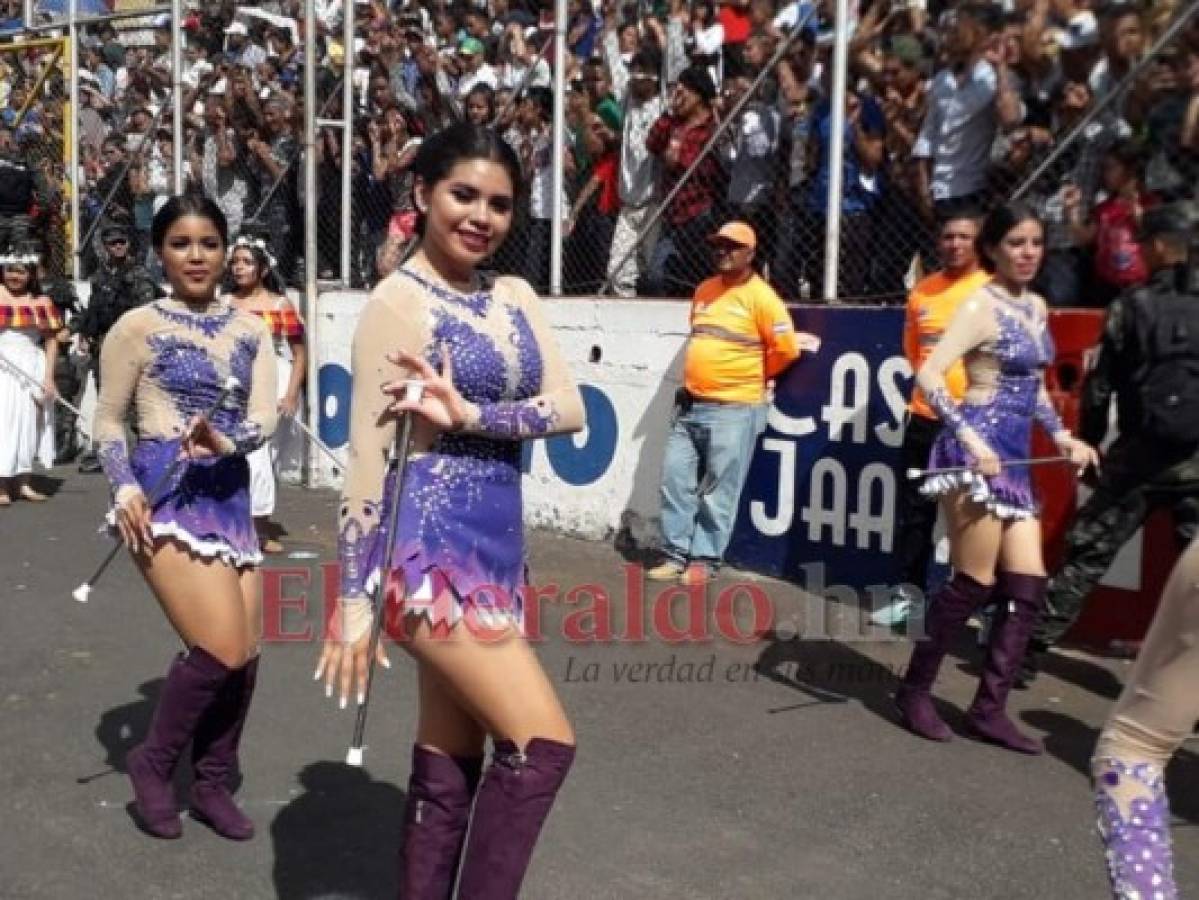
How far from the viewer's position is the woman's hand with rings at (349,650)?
9.91 ft

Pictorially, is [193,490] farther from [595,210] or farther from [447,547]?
[595,210]

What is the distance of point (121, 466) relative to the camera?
13.9ft

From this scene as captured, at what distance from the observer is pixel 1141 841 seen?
2.76 metres

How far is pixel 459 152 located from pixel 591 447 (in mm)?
5940

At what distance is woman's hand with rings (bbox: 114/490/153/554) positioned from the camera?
412cm

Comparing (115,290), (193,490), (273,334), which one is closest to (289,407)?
(273,334)

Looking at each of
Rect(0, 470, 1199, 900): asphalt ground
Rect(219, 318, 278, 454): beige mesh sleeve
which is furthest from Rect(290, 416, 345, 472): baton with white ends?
Rect(0, 470, 1199, 900): asphalt ground

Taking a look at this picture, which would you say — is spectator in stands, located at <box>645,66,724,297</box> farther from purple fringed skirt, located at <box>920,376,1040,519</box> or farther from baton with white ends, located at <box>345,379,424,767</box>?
baton with white ends, located at <box>345,379,424,767</box>

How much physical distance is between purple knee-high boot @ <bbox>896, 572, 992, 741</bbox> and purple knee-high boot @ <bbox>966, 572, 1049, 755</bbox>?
0.31 feet

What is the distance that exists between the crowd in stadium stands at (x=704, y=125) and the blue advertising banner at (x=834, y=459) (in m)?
0.44

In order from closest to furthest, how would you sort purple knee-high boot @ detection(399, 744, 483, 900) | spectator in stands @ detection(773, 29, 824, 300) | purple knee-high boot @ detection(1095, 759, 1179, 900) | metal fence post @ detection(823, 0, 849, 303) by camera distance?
purple knee-high boot @ detection(1095, 759, 1179, 900) < purple knee-high boot @ detection(399, 744, 483, 900) < metal fence post @ detection(823, 0, 849, 303) < spectator in stands @ detection(773, 29, 824, 300)

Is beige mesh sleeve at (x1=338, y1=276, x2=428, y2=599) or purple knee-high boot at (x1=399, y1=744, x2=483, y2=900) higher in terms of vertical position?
beige mesh sleeve at (x1=338, y1=276, x2=428, y2=599)

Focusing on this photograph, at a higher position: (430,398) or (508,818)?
(430,398)

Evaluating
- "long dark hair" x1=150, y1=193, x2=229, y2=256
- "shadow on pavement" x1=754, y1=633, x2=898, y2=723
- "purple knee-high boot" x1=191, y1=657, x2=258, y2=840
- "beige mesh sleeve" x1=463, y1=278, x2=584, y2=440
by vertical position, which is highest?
"long dark hair" x1=150, y1=193, x2=229, y2=256
